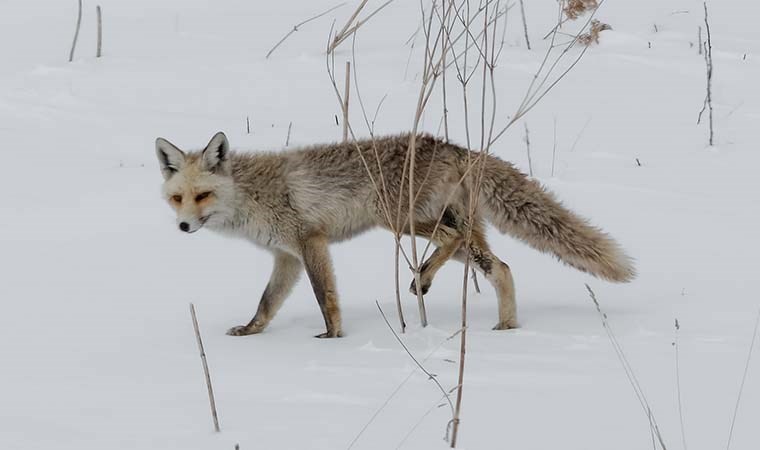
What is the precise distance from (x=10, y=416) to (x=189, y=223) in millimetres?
1675

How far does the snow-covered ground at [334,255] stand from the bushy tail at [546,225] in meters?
0.27

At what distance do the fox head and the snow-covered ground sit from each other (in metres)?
0.60

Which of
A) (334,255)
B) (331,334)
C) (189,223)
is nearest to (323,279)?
(331,334)

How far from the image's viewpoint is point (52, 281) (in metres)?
6.27

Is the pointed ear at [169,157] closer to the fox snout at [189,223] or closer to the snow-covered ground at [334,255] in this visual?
the fox snout at [189,223]

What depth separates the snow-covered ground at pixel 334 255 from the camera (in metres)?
3.86

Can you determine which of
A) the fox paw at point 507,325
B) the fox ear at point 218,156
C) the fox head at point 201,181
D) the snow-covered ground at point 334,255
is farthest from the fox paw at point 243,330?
the fox paw at point 507,325

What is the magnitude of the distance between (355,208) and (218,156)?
0.77 m

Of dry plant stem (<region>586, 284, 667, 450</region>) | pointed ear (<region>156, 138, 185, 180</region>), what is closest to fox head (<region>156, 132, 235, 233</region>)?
pointed ear (<region>156, 138, 185, 180</region>)

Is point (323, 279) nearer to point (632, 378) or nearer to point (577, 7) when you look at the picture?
point (632, 378)

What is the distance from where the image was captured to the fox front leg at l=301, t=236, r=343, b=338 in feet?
17.7

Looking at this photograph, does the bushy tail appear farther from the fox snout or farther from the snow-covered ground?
the fox snout

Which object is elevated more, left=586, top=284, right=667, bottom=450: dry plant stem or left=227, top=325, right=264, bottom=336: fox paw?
left=586, top=284, right=667, bottom=450: dry plant stem

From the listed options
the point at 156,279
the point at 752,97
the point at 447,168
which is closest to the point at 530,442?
the point at 447,168
